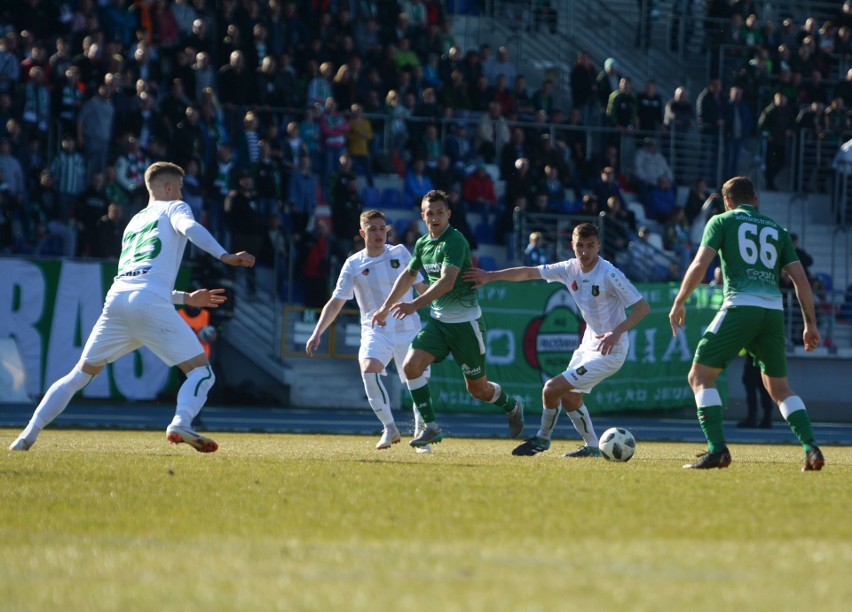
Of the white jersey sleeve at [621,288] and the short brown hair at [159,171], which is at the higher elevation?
the short brown hair at [159,171]

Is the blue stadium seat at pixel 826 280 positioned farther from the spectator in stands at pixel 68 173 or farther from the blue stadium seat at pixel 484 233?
the spectator in stands at pixel 68 173

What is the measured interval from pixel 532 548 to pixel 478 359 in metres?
7.78

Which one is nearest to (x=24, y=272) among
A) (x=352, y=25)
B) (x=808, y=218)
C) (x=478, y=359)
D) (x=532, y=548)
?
(x=352, y=25)

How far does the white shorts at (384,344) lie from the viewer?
15977mm

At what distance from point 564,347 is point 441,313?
12.3m

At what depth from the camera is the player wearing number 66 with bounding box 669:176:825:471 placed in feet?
38.7

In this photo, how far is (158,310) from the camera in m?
12.1

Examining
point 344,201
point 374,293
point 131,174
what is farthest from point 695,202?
point 374,293

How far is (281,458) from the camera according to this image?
12.9m

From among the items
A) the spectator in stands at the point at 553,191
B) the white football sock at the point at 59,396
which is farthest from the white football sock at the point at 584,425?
the spectator in stands at the point at 553,191

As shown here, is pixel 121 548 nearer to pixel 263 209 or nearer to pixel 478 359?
pixel 478 359

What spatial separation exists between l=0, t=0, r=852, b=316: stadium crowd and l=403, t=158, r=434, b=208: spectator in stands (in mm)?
42

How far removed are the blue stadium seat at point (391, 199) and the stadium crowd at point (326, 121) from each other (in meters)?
0.03

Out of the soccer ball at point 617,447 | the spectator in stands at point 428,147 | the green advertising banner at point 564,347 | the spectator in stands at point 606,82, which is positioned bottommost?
the green advertising banner at point 564,347
